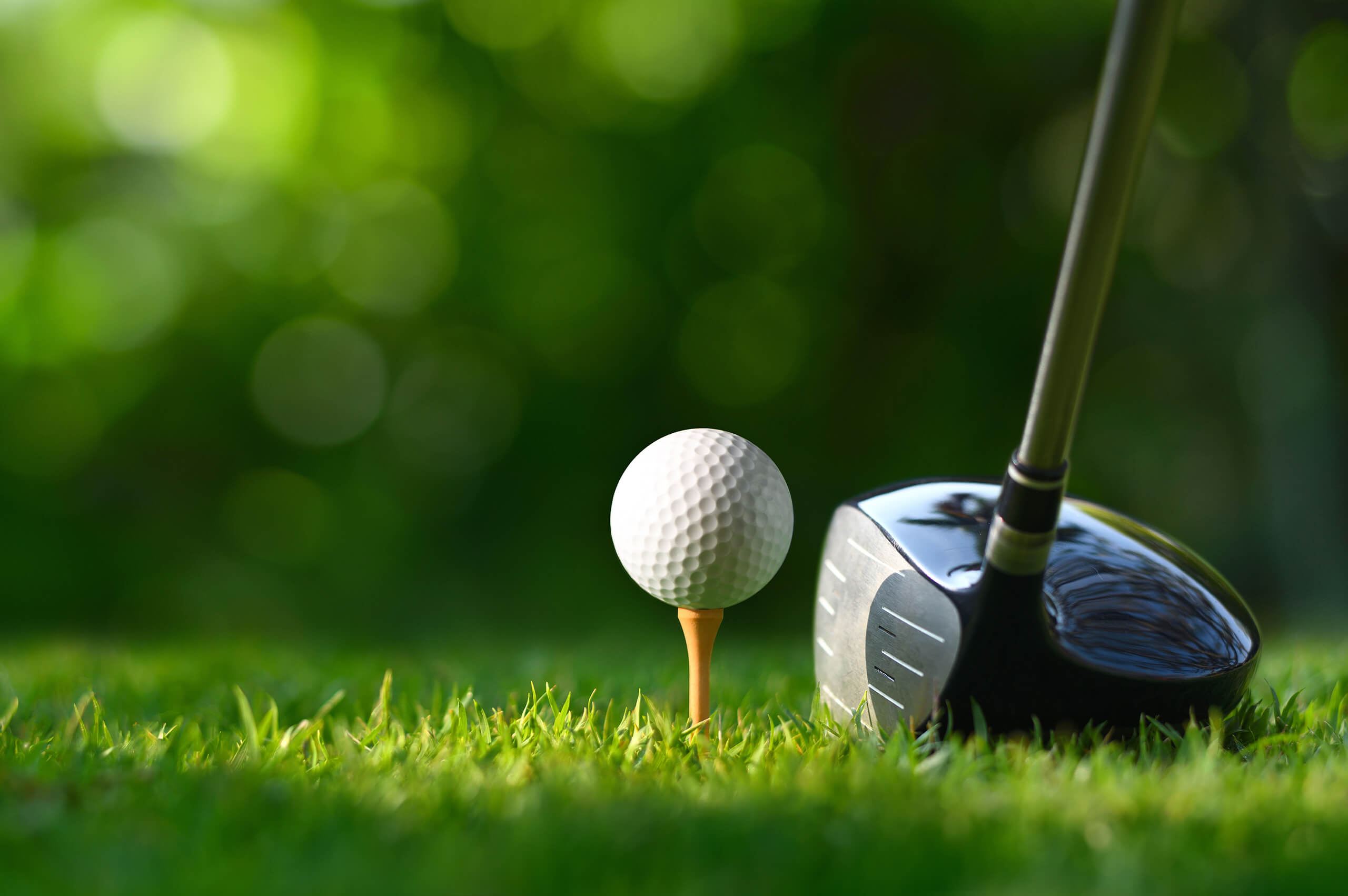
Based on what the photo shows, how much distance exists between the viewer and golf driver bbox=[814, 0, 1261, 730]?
4.25 feet

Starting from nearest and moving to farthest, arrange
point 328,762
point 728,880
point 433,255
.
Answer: point 728,880 < point 328,762 < point 433,255

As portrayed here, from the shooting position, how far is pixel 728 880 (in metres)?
1.06

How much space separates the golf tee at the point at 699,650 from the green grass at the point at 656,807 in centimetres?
5

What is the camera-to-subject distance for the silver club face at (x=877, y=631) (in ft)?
5.27

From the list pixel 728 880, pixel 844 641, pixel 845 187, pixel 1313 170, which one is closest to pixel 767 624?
pixel 845 187

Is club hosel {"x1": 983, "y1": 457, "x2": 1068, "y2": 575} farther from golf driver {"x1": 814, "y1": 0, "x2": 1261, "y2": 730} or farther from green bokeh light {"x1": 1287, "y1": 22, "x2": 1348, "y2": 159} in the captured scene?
green bokeh light {"x1": 1287, "y1": 22, "x2": 1348, "y2": 159}

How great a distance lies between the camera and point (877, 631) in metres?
1.76

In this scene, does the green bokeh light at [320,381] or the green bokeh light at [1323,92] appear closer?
the green bokeh light at [1323,92]

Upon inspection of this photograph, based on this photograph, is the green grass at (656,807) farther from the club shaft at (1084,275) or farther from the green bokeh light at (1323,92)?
the green bokeh light at (1323,92)

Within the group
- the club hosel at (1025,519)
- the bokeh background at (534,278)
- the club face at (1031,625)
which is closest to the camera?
the club hosel at (1025,519)

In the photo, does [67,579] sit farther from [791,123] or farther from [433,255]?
[791,123]

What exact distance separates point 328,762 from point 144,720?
0.87 meters

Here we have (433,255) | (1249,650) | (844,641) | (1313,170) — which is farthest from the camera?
(433,255)

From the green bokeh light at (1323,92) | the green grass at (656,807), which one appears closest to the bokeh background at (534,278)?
the green bokeh light at (1323,92)
